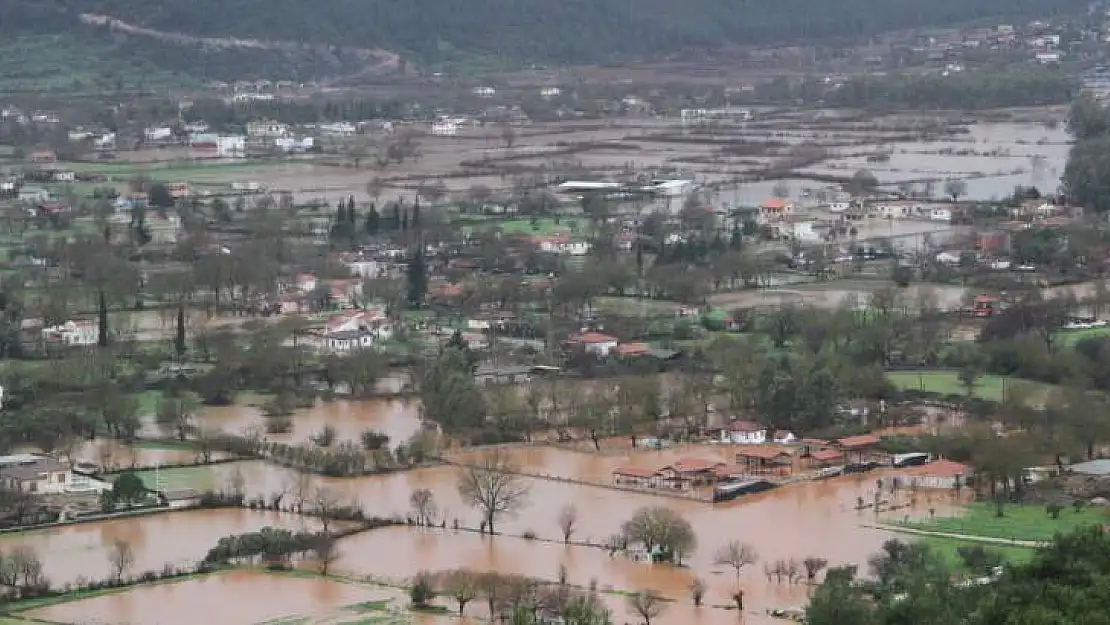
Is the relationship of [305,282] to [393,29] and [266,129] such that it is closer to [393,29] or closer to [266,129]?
[266,129]

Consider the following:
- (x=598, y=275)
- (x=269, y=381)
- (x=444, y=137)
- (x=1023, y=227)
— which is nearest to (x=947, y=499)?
(x=269, y=381)

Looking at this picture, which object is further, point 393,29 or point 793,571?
point 393,29

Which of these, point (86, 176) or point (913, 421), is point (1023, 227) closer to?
point (913, 421)

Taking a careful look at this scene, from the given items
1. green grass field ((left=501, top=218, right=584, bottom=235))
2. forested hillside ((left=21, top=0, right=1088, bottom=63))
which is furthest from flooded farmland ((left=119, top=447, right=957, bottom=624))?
forested hillside ((left=21, top=0, right=1088, bottom=63))

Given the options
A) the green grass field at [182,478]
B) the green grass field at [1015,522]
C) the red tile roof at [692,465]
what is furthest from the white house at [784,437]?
the green grass field at [182,478]

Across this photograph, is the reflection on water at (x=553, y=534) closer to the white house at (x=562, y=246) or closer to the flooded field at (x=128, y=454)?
the flooded field at (x=128, y=454)

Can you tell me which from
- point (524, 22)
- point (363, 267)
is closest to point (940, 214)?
point (363, 267)
